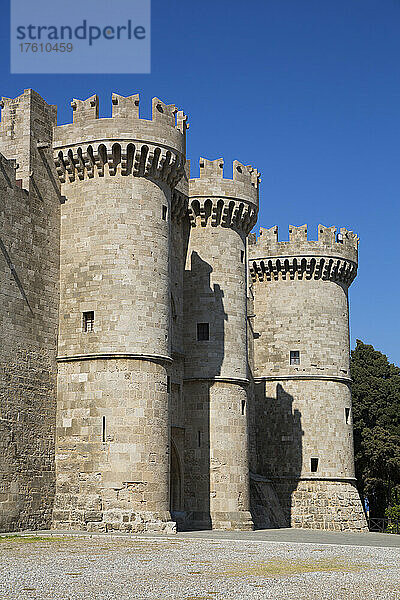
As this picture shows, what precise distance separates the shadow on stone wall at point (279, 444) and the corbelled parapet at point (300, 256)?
5.04m

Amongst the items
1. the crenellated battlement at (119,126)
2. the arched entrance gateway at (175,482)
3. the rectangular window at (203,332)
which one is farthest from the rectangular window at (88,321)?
the rectangular window at (203,332)

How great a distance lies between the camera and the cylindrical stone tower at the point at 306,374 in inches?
1464

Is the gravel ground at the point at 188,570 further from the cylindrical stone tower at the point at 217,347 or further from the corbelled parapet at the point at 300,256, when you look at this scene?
the corbelled parapet at the point at 300,256

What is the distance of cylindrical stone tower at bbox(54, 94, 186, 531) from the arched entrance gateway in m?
3.95

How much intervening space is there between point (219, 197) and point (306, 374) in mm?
10446

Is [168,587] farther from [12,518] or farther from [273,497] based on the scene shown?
[273,497]

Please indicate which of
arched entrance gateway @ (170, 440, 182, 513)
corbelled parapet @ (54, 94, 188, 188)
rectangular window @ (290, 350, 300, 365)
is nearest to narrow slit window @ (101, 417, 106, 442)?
arched entrance gateway @ (170, 440, 182, 513)

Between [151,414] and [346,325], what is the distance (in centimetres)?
1720

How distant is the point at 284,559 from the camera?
1681 centimetres

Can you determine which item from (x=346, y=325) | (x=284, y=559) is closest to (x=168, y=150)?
(x=284, y=559)

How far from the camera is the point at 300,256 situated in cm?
3888

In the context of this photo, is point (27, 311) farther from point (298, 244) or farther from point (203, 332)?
point (298, 244)

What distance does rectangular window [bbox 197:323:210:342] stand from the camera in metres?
30.5

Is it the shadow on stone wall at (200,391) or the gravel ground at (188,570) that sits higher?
the shadow on stone wall at (200,391)
